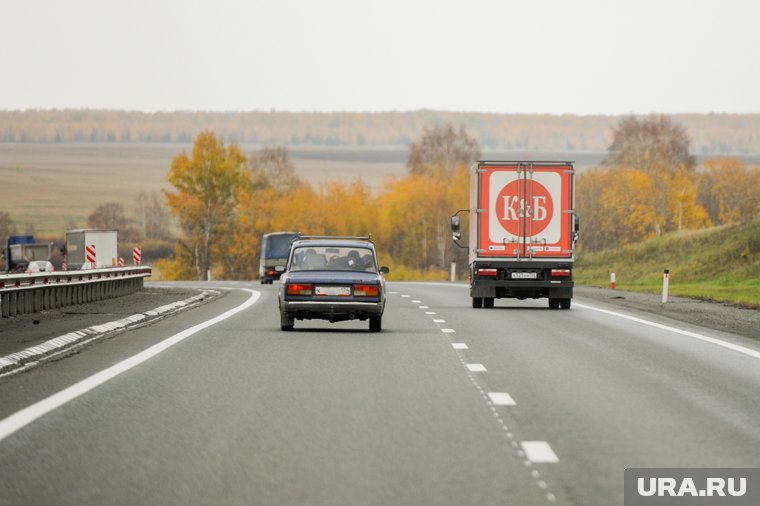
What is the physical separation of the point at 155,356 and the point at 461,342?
4.80 m

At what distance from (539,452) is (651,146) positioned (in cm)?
11959

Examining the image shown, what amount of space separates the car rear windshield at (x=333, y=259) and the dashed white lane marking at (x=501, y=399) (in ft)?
31.4

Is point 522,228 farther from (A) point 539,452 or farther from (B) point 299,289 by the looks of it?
(A) point 539,452

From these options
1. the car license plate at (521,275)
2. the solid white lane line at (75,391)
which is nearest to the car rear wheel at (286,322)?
the solid white lane line at (75,391)

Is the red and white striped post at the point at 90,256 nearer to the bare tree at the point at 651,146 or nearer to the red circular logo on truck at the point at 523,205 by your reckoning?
the red circular logo on truck at the point at 523,205

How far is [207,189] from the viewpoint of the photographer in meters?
127

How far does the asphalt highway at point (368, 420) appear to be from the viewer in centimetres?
766

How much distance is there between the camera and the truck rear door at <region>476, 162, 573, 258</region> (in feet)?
97.4

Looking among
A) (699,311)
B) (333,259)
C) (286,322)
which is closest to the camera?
(286,322)

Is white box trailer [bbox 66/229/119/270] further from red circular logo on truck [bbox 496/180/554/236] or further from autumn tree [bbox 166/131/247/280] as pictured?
autumn tree [bbox 166/131/247/280]

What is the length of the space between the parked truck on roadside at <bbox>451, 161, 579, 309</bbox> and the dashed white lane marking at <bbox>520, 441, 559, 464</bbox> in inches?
805

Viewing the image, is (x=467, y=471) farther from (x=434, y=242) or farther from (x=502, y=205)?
(x=434, y=242)

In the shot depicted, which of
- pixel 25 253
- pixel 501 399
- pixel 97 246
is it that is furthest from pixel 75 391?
pixel 25 253

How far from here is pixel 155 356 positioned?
1616 centimetres
